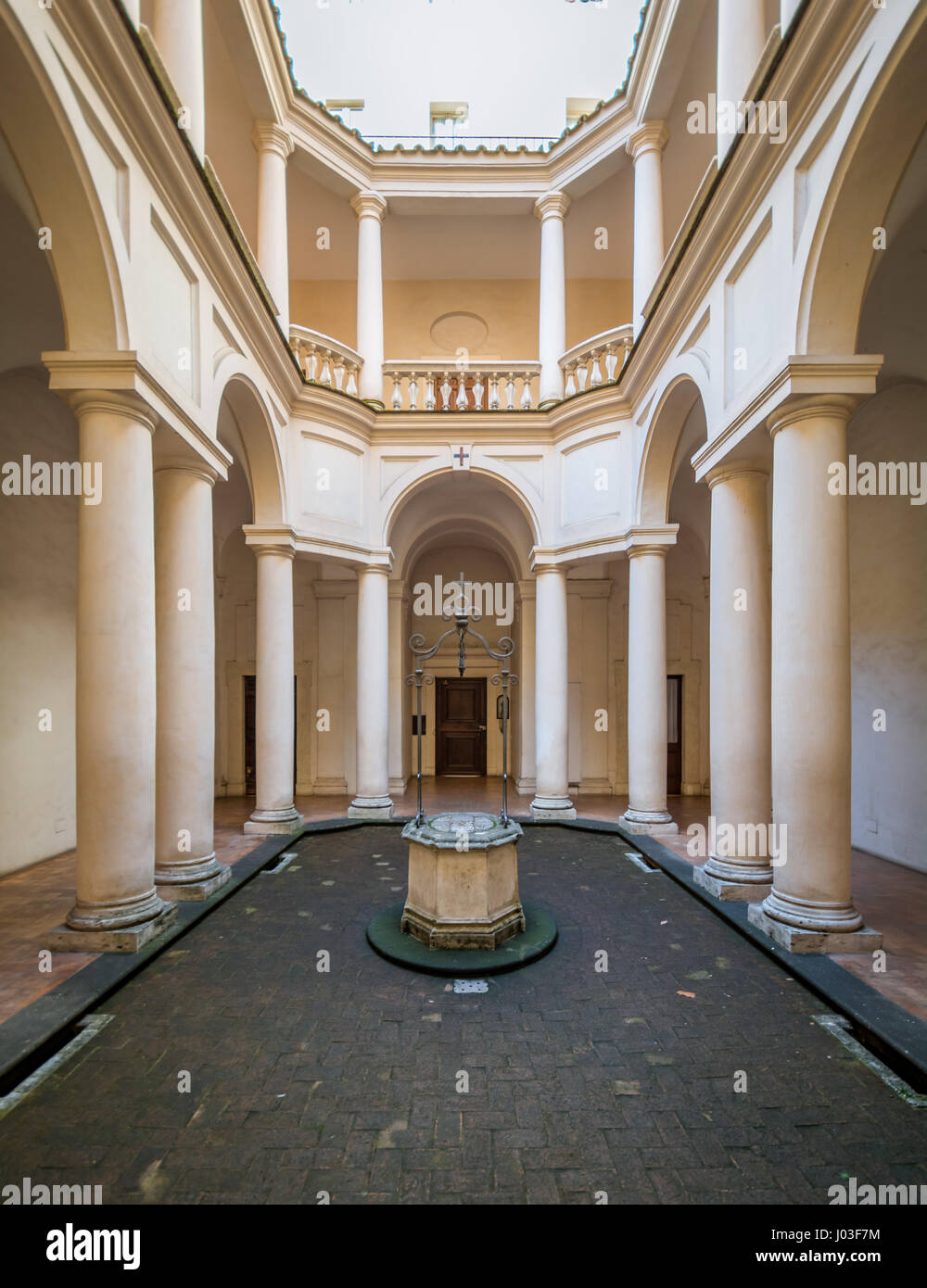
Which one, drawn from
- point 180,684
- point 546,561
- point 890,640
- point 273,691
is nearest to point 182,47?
point 180,684

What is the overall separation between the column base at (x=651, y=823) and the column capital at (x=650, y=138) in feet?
34.9

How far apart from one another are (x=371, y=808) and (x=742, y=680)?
6826 mm

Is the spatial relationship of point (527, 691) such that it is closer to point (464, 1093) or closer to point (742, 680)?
point (742, 680)

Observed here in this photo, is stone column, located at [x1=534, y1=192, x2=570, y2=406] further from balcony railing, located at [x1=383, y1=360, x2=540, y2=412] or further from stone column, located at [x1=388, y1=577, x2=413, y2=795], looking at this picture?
stone column, located at [x1=388, y1=577, x2=413, y2=795]

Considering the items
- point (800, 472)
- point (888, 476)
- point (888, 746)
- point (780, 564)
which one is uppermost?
point (888, 476)

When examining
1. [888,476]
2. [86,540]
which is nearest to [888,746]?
[888,476]

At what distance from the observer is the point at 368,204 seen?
11.2 meters

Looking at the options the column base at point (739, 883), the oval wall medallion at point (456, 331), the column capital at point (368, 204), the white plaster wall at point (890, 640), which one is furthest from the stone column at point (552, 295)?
the column base at point (739, 883)

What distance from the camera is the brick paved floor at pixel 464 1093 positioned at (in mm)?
2859

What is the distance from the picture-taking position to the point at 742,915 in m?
5.86

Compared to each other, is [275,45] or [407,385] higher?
[275,45]
